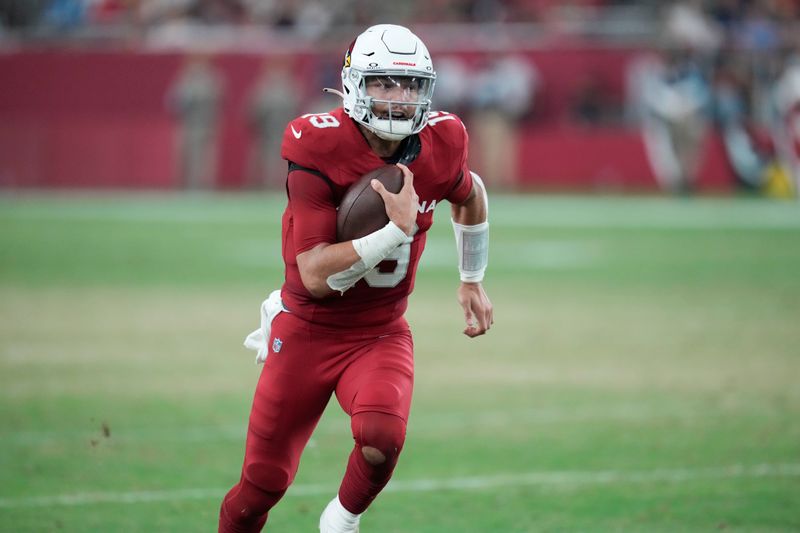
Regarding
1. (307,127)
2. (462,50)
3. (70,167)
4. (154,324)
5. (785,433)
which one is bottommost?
(70,167)

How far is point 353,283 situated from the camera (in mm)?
4855

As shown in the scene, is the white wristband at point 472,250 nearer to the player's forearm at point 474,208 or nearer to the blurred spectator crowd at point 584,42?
the player's forearm at point 474,208

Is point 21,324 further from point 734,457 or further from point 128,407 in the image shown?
point 734,457

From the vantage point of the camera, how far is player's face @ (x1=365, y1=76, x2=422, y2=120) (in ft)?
16.0

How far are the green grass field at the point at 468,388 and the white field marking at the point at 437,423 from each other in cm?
3

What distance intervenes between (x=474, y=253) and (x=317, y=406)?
104cm

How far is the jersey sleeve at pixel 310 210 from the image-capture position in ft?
15.8

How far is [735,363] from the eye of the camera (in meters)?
9.73

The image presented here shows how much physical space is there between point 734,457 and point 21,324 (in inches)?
269

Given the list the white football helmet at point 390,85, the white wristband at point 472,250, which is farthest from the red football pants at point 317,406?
the white football helmet at point 390,85

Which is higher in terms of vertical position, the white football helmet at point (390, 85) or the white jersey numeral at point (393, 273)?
the white football helmet at point (390, 85)

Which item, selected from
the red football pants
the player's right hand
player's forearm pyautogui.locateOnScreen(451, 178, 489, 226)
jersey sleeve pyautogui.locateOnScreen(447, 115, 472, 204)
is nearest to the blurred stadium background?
the red football pants

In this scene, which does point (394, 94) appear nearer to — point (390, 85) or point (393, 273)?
point (390, 85)

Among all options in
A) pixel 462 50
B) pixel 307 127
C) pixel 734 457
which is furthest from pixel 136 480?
pixel 462 50
